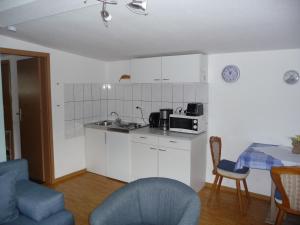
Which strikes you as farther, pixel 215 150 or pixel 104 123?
pixel 104 123

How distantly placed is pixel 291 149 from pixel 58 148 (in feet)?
10.8

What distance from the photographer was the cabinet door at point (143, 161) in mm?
3559

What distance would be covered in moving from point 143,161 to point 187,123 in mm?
865

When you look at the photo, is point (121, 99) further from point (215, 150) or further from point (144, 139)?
point (215, 150)

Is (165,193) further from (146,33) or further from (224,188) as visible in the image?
(224,188)

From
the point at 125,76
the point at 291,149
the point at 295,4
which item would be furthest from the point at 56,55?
the point at 291,149

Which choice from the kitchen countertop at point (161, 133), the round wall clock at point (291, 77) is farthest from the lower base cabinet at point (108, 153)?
the round wall clock at point (291, 77)

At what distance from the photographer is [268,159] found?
2.54m

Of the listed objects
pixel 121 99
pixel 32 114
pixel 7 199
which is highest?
pixel 121 99

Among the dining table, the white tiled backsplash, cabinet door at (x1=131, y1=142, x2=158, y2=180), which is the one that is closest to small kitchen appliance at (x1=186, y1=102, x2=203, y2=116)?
the white tiled backsplash

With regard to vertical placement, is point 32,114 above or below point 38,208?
above

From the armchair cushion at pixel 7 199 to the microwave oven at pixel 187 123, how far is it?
7.19 ft

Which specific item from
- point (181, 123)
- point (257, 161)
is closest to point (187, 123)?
point (181, 123)

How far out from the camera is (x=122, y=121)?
4.58m
